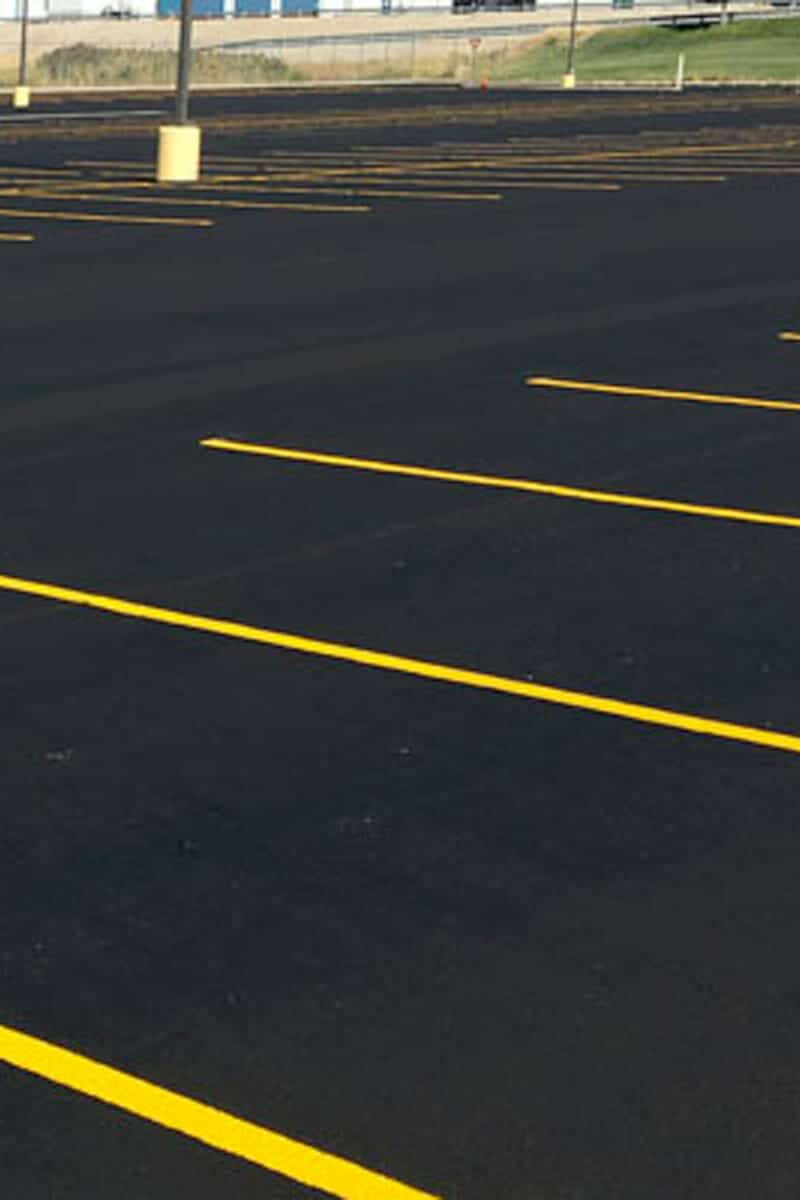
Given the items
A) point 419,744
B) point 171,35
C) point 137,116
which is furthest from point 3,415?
point 171,35

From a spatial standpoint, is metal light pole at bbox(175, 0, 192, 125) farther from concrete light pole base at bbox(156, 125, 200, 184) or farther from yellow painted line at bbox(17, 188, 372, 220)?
yellow painted line at bbox(17, 188, 372, 220)

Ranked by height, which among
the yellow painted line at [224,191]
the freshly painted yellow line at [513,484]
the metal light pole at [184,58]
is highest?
the metal light pole at [184,58]

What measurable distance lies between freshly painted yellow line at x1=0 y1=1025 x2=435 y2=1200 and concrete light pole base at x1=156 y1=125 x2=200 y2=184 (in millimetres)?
28391

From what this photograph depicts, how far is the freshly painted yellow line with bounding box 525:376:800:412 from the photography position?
16219 millimetres

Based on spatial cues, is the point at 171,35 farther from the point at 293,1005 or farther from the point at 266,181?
the point at 293,1005

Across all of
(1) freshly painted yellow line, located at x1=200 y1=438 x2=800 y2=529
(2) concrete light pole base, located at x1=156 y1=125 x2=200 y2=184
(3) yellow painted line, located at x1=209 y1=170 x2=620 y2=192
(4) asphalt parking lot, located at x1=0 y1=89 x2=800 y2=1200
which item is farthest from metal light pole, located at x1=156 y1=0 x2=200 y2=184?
(1) freshly painted yellow line, located at x1=200 y1=438 x2=800 y2=529

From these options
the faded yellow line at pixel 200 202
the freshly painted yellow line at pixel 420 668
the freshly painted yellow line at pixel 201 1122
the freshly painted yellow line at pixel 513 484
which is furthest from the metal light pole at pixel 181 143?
the freshly painted yellow line at pixel 201 1122

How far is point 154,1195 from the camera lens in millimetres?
5477

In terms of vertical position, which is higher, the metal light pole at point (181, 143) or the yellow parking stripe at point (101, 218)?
the metal light pole at point (181, 143)

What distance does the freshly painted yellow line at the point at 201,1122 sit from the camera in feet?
18.2

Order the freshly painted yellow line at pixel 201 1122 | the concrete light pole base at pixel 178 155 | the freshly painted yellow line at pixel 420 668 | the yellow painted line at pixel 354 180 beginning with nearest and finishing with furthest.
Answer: the freshly painted yellow line at pixel 201 1122, the freshly painted yellow line at pixel 420 668, the yellow painted line at pixel 354 180, the concrete light pole base at pixel 178 155

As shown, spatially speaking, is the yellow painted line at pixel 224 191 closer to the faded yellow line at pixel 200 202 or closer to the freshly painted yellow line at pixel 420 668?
the faded yellow line at pixel 200 202

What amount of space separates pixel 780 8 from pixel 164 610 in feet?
361

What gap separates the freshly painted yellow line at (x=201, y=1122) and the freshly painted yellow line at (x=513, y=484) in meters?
7.07
